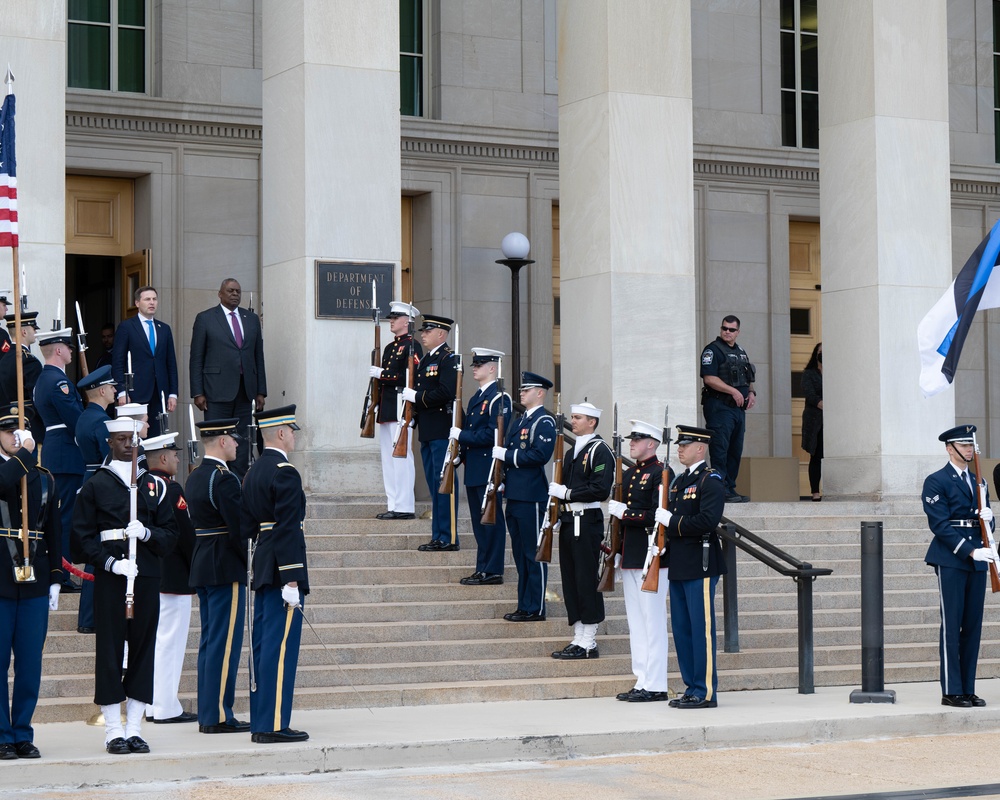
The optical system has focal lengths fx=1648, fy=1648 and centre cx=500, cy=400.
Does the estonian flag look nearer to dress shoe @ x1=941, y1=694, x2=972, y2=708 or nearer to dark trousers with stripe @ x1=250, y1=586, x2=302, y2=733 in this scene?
dress shoe @ x1=941, y1=694, x2=972, y2=708

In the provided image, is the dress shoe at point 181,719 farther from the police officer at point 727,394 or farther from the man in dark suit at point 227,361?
the police officer at point 727,394

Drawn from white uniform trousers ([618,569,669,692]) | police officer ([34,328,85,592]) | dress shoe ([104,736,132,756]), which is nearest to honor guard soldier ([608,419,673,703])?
white uniform trousers ([618,569,669,692])

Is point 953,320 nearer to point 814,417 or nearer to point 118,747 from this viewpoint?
point 118,747

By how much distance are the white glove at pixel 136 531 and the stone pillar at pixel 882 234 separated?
34.0 feet

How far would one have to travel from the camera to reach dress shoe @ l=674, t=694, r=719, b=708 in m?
12.1

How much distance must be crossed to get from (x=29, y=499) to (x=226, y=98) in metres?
11.5

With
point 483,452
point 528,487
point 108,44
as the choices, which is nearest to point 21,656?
point 528,487

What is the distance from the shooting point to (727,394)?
1762 cm

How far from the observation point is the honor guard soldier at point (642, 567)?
12.5m

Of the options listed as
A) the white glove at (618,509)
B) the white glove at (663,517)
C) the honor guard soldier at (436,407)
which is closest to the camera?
the white glove at (663,517)

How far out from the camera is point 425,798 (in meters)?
9.14

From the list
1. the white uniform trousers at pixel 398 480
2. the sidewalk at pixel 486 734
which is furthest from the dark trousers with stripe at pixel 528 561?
the white uniform trousers at pixel 398 480

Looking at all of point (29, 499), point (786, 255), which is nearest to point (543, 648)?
point (29, 499)

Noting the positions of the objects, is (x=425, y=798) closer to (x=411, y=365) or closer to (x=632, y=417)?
(x=411, y=365)
